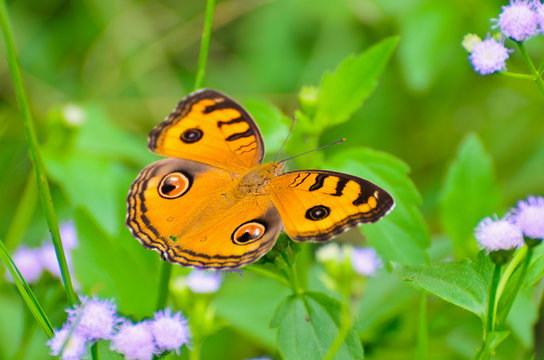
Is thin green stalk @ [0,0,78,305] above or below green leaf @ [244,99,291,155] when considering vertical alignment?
below

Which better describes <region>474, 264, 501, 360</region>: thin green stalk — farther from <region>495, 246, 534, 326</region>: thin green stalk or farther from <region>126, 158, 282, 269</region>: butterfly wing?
<region>126, 158, 282, 269</region>: butterfly wing

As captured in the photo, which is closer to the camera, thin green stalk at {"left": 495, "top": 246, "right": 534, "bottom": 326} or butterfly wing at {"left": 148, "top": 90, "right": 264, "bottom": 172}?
thin green stalk at {"left": 495, "top": 246, "right": 534, "bottom": 326}

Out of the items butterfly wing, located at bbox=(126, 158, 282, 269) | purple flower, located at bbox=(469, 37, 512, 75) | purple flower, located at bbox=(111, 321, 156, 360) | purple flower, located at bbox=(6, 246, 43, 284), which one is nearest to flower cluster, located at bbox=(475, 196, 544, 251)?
purple flower, located at bbox=(469, 37, 512, 75)

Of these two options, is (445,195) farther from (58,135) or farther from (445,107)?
(58,135)

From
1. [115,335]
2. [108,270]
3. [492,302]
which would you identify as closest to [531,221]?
[492,302]

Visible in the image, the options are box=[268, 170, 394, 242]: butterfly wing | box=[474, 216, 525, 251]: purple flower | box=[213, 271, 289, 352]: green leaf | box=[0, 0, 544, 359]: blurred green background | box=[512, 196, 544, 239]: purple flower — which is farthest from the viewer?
box=[0, 0, 544, 359]: blurred green background

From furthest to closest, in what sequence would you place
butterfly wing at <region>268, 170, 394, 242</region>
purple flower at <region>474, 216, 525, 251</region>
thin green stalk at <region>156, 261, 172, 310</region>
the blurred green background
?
the blurred green background → thin green stalk at <region>156, 261, 172, 310</region> → butterfly wing at <region>268, 170, 394, 242</region> → purple flower at <region>474, 216, 525, 251</region>

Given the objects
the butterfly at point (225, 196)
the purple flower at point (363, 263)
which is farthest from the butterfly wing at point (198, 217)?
the purple flower at point (363, 263)

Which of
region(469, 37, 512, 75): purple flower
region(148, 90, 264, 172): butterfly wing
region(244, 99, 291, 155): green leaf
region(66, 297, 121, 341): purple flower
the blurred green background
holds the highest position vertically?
the blurred green background

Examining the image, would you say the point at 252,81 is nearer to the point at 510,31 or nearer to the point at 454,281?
the point at 510,31
